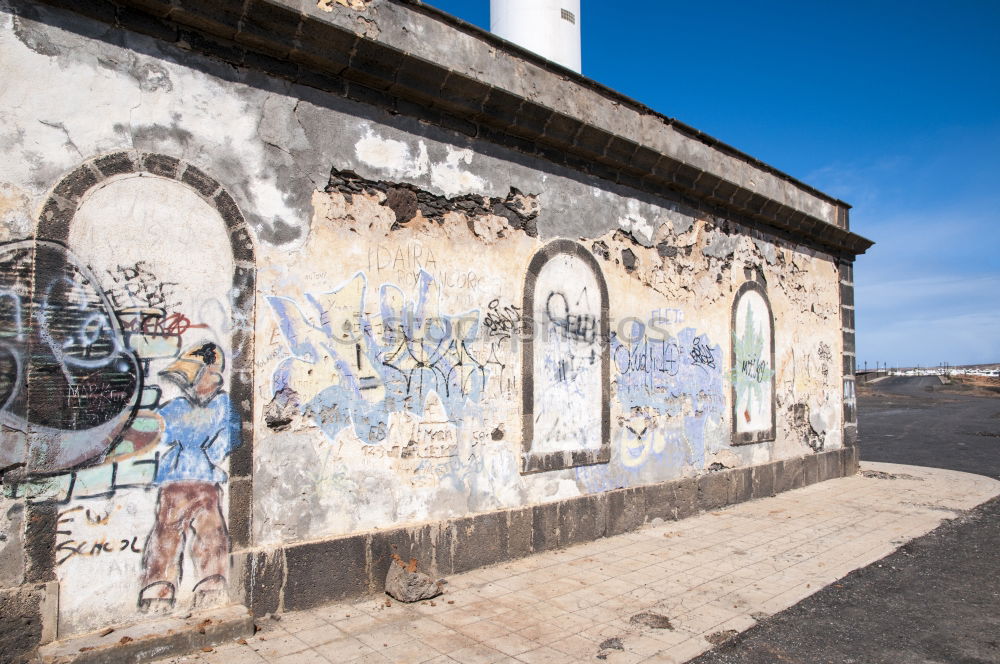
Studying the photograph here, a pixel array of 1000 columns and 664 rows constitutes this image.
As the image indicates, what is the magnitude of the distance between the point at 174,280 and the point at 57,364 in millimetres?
745

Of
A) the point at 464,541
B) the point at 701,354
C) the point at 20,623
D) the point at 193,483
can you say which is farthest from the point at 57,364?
the point at 701,354

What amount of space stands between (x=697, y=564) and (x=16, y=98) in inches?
219

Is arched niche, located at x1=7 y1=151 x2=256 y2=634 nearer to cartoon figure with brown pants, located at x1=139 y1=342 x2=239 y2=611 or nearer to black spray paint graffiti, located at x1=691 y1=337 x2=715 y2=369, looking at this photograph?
cartoon figure with brown pants, located at x1=139 y1=342 x2=239 y2=611

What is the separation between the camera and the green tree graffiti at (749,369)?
842 centimetres

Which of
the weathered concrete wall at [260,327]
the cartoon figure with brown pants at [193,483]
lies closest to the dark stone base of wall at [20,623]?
the weathered concrete wall at [260,327]

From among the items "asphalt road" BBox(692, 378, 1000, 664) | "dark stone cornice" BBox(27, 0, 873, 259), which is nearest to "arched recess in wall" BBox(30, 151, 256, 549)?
"dark stone cornice" BBox(27, 0, 873, 259)

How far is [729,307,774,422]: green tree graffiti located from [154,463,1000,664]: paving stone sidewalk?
1.62 meters

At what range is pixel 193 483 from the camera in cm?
388

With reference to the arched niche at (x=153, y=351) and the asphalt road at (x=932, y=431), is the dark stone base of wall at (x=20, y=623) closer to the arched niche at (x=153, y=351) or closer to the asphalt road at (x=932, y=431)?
the arched niche at (x=153, y=351)

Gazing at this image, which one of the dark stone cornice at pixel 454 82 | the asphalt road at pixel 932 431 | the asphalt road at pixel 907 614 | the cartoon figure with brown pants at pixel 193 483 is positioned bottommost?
the asphalt road at pixel 907 614

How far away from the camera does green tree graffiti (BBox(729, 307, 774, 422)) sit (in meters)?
8.42

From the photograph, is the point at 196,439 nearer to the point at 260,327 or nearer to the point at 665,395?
the point at 260,327

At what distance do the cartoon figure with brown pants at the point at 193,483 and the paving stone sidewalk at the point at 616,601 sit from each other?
43cm

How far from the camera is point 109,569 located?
3.56 meters
